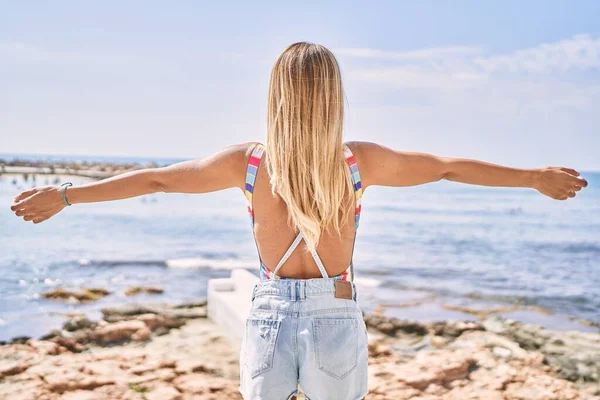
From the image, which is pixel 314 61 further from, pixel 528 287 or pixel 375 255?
pixel 375 255

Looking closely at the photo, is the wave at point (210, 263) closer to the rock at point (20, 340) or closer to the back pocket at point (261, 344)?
the rock at point (20, 340)

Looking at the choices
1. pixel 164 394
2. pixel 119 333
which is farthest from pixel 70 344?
pixel 164 394

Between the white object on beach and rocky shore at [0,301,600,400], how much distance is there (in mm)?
137

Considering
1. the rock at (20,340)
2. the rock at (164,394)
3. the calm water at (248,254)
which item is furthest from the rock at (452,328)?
the rock at (20,340)

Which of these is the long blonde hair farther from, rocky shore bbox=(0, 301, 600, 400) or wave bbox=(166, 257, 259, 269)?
wave bbox=(166, 257, 259, 269)

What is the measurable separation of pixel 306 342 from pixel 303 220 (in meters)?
0.35

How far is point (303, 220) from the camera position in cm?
181

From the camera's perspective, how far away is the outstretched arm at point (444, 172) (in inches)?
78.0

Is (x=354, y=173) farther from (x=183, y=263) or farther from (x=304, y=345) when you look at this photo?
(x=183, y=263)

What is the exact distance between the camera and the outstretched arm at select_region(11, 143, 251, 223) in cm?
197

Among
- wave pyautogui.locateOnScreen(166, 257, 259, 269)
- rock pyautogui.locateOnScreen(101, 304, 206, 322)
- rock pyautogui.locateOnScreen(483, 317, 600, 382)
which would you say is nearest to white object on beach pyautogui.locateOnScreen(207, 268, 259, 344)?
rock pyautogui.locateOnScreen(101, 304, 206, 322)

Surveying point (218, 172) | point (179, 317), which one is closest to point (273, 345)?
point (218, 172)

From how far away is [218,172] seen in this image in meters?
1.98

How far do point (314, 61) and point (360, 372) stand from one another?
0.94 m
